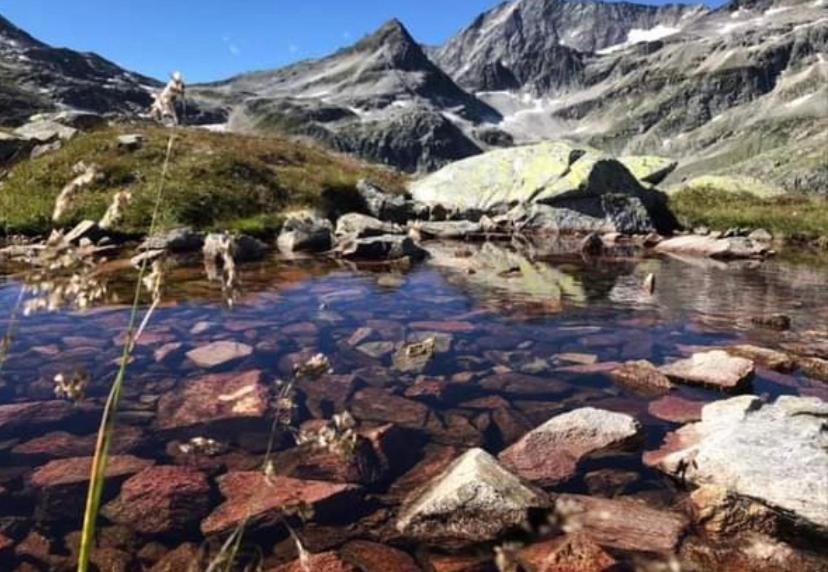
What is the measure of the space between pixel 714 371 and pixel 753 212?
3887cm

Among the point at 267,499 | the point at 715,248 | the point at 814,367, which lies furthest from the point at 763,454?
the point at 715,248

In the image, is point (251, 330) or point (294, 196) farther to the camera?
point (294, 196)

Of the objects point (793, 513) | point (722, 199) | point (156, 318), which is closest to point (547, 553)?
point (793, 513)

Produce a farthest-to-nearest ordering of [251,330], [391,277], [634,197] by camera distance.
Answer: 1. [634,197]
2. [391,277]
3. [251,330]

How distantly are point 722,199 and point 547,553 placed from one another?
49.3m

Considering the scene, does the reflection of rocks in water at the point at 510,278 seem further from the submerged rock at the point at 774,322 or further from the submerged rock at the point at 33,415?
the submerged rock at the point at 33,415

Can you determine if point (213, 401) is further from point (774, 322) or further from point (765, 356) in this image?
point (774, 322)

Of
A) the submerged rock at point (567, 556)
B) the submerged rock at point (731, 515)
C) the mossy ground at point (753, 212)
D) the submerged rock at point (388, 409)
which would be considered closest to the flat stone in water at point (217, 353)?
the submerged rock at point (388, 409)

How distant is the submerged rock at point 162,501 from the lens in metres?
5.76

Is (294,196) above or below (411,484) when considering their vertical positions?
above

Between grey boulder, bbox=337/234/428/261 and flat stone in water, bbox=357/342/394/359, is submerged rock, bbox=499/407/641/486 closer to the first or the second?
flat stone in water, bbox=357/342/394/359

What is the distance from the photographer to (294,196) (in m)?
31.8

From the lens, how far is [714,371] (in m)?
9.50

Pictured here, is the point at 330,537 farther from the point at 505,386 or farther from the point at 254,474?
the point at 505,386
